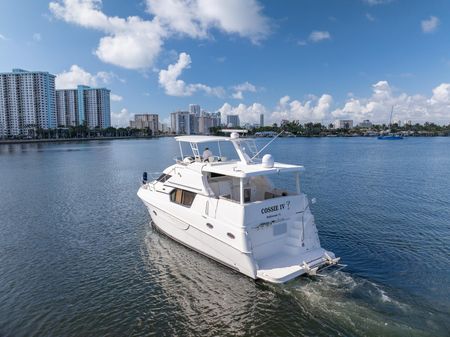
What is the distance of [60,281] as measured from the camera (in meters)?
→ 12.3

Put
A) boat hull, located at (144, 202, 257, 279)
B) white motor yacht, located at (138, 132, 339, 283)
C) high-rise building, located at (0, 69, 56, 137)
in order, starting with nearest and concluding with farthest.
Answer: white motor yacht, located at (138, 132, 339, 283), boat hull, located at (144, 202, 257, 279), high-rise building, located at (0, 69, 56, 137)

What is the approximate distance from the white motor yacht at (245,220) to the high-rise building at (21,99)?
206 metres

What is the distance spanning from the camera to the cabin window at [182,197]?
1428 cm

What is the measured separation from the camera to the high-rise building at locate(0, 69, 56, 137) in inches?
7402

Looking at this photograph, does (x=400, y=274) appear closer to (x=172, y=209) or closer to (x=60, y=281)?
(x=172, y=209)

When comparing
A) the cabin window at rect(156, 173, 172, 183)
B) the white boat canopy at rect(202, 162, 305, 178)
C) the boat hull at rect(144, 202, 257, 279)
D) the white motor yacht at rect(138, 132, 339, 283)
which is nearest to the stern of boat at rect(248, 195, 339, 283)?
the white motor yacht at rect(138, 132, 339, 283)

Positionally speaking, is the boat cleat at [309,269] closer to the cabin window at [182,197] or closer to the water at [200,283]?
the water at [200,283]

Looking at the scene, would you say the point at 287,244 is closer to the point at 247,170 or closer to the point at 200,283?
the point at 247,170

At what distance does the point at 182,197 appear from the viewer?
577 inches

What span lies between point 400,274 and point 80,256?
13.6 m

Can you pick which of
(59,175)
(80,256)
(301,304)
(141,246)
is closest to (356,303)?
(301,304)

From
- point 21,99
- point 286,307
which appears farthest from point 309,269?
point 21,99

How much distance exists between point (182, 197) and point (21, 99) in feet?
716

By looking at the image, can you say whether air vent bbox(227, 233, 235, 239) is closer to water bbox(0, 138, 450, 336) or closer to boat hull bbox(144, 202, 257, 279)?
boat hull bbox(144, 202, 257, 279)
